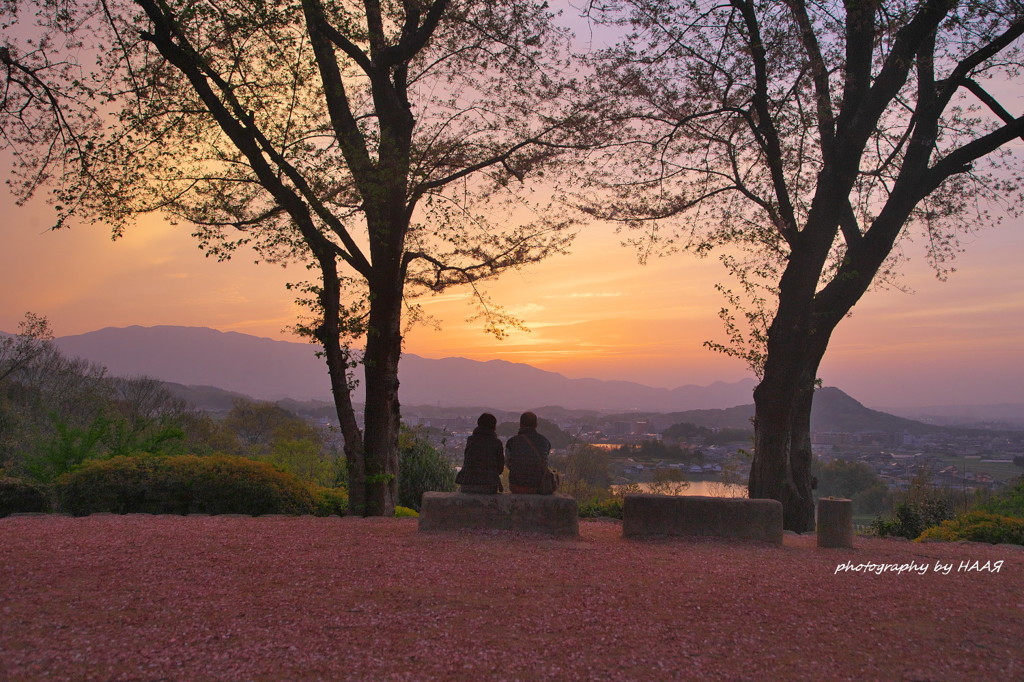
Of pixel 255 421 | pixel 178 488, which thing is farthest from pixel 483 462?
pixel 255 421

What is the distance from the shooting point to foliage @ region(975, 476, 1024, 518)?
15381 mm

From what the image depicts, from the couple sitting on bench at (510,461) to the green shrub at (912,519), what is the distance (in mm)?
8066

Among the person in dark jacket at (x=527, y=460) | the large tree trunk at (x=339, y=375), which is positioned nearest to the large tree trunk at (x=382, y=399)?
the large tree trunk at (x=339, y=375)

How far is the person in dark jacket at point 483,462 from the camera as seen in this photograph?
33.0ft

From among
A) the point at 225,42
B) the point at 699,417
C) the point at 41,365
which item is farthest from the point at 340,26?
the point at 699,417

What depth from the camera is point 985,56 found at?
12359 millimetres

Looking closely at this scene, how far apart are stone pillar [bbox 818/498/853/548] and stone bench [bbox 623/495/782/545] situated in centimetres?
60

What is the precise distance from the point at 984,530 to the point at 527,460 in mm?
7377

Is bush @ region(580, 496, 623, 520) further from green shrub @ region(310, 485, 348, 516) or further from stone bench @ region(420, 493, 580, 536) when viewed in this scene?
stone bench @ region(420, 493, 580, 536)

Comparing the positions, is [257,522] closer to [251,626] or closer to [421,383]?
[251,626]

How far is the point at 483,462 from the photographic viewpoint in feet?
33.2

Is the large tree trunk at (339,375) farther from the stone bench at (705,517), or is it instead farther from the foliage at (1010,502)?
the foliage at (1010,502)

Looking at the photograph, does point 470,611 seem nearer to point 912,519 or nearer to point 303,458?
point 912,519

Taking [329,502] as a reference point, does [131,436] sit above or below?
above
